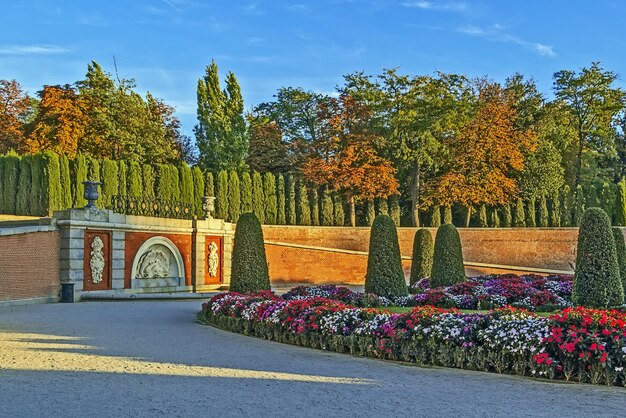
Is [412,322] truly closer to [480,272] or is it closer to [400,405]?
[400,405]

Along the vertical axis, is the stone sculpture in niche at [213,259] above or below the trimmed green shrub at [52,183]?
below

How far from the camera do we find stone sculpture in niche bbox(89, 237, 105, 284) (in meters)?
20.1

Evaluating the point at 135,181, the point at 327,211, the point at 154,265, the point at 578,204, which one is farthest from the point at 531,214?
the point at 154,265

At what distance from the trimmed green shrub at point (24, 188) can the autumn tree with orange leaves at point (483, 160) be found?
938 inches

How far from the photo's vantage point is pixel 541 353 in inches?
318

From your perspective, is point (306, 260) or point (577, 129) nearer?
point (306, 260)

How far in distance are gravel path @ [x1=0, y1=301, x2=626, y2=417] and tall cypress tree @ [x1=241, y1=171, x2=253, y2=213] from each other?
26.3 meters

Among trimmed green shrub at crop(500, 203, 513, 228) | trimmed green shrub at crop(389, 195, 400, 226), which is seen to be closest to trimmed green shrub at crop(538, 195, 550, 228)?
trimmed green shrub at crop(500, 203, 513, 228)

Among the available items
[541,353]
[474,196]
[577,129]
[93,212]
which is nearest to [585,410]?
[541,353]

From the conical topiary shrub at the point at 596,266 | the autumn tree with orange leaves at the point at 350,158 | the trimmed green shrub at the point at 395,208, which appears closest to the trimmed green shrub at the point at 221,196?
the autumn tree with orange leaves at the point at 350,158

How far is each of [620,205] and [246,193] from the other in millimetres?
23804

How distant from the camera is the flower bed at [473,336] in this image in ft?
25.8

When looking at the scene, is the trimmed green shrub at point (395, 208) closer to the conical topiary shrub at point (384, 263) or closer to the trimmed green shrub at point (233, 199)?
the trimmed green shrub at point (233, 199)

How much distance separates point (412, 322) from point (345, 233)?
91.2 ft
